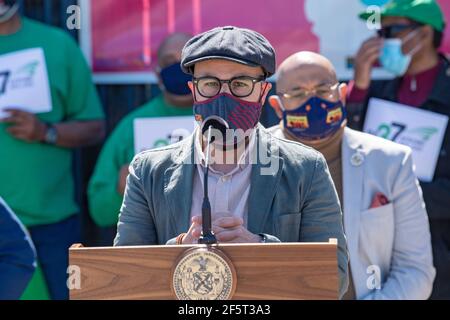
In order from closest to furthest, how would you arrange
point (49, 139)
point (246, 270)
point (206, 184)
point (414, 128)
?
1. point (246, 270)
2. point (206, 184)
3. point (414, 128)
4. point (49, 139)

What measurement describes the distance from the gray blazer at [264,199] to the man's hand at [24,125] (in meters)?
2.44

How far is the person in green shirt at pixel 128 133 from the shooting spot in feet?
16.9

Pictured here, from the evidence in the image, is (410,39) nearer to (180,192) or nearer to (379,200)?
(379,200)

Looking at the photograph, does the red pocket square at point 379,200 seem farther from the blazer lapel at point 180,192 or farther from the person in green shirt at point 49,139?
the person in green shirt at point 49,139

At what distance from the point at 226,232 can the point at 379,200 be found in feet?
5.13

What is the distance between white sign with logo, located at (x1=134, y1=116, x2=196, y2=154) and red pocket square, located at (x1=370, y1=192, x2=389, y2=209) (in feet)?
4.38

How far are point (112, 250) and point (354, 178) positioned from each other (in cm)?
178

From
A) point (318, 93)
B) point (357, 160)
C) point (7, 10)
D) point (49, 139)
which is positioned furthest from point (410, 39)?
point (7, 10)

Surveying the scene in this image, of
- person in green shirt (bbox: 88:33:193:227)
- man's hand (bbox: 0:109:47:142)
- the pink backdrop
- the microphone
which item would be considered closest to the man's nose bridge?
the microphone

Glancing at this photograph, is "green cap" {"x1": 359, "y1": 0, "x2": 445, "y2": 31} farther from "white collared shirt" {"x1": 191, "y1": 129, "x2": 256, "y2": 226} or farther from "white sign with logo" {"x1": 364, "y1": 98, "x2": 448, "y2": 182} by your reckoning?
"white collared shirt" {"x1": 191, "y1": 129, "x2": 256, "y2": 226}

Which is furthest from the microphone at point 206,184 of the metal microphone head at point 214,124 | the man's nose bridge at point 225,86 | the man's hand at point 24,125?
the man's hand at point 24,125

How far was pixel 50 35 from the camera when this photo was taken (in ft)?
18.3

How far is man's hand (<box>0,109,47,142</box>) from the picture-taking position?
5.23 m

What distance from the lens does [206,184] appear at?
2525mm
